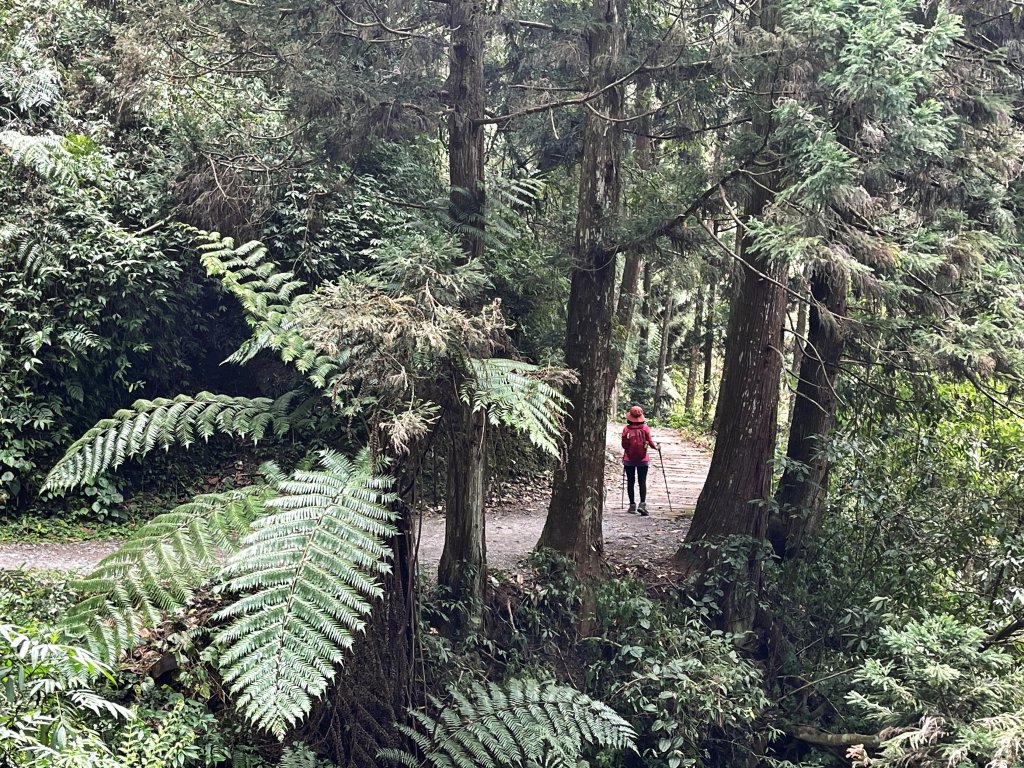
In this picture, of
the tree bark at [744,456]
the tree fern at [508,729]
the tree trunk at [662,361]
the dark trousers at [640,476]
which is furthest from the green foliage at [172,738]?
the tree trunk at [662,361]

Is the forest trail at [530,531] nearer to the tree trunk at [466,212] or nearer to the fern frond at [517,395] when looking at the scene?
the tree trunk at [466,212]

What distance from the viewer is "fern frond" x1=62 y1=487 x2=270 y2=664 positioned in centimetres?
411

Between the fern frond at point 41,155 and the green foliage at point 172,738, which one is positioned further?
the fern frond at point 41,155

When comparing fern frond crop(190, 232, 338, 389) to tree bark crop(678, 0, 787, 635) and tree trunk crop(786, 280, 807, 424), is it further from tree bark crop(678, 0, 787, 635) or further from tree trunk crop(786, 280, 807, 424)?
tree bark crop(678, 0, 787, 635)

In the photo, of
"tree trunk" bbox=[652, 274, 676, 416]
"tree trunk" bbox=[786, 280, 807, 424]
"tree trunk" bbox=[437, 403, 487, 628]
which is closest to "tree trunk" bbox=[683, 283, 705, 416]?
"tree trunk" bbox=[652, 274, 676, 416]

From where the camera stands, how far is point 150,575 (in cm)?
419

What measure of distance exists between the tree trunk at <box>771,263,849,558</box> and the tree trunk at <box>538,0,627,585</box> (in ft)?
8.07

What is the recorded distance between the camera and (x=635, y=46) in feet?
30.5

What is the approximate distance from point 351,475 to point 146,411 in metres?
1.75

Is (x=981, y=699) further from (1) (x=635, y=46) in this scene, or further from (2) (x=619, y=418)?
(2) (x=619, y=418)

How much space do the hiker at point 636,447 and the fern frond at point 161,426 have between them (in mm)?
6952

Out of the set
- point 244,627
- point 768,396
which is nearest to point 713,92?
point 768,396

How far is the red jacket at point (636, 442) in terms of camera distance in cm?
1151

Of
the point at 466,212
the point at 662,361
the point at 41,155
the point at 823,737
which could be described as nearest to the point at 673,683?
the point at 823,737
